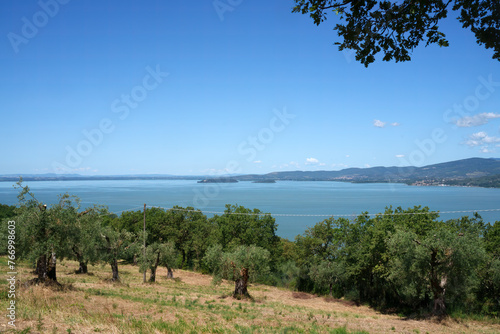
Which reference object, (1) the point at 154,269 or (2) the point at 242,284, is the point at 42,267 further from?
(1) the point at 154,269

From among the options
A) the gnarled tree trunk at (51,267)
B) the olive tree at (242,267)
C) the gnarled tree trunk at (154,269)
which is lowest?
the gnarled tree trunk at (154,269)

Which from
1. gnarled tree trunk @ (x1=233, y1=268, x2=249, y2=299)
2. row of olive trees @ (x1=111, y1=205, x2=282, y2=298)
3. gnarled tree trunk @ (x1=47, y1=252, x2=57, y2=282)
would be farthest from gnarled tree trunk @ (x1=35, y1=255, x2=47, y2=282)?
row of olive trees @ (x1=111, y1=205, x2=282, y2=298)

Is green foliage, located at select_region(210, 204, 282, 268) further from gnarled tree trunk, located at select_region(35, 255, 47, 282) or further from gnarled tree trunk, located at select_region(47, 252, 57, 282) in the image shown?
gnarled tree trunk, located at select_region(35, 255, 47, 282)

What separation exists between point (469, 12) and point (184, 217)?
188 ft

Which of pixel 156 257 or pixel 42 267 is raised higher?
pixel 42 267

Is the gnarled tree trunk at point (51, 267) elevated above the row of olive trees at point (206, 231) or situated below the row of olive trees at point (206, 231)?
above

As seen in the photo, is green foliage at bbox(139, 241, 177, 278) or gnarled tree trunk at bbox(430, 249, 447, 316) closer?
gnarled tree trunk at bbox(430, 249, 447, 316)

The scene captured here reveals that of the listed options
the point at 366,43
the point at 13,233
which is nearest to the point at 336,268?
the point at 13,233

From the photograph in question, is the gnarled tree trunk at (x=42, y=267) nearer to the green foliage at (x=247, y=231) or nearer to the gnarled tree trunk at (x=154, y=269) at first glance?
the gnarled tree trunk at (x=154, y=269)

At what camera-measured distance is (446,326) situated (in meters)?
18.8

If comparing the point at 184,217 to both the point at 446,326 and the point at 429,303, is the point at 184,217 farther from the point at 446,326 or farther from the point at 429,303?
the point at 446,326

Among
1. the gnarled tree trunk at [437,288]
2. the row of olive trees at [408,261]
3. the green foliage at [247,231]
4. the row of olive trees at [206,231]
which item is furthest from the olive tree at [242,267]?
the green foliage at [247,231]

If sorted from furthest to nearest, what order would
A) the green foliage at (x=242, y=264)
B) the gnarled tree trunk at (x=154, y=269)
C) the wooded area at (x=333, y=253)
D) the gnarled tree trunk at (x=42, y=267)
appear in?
the gnarled tree trunk at (x=154, y=269), the green foliage at (x=242, y=264), the wooded area at (x=333, y=253), the gnarled tree trunk at (x=42, y=267)

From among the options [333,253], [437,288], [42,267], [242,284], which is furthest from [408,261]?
[42,267]
